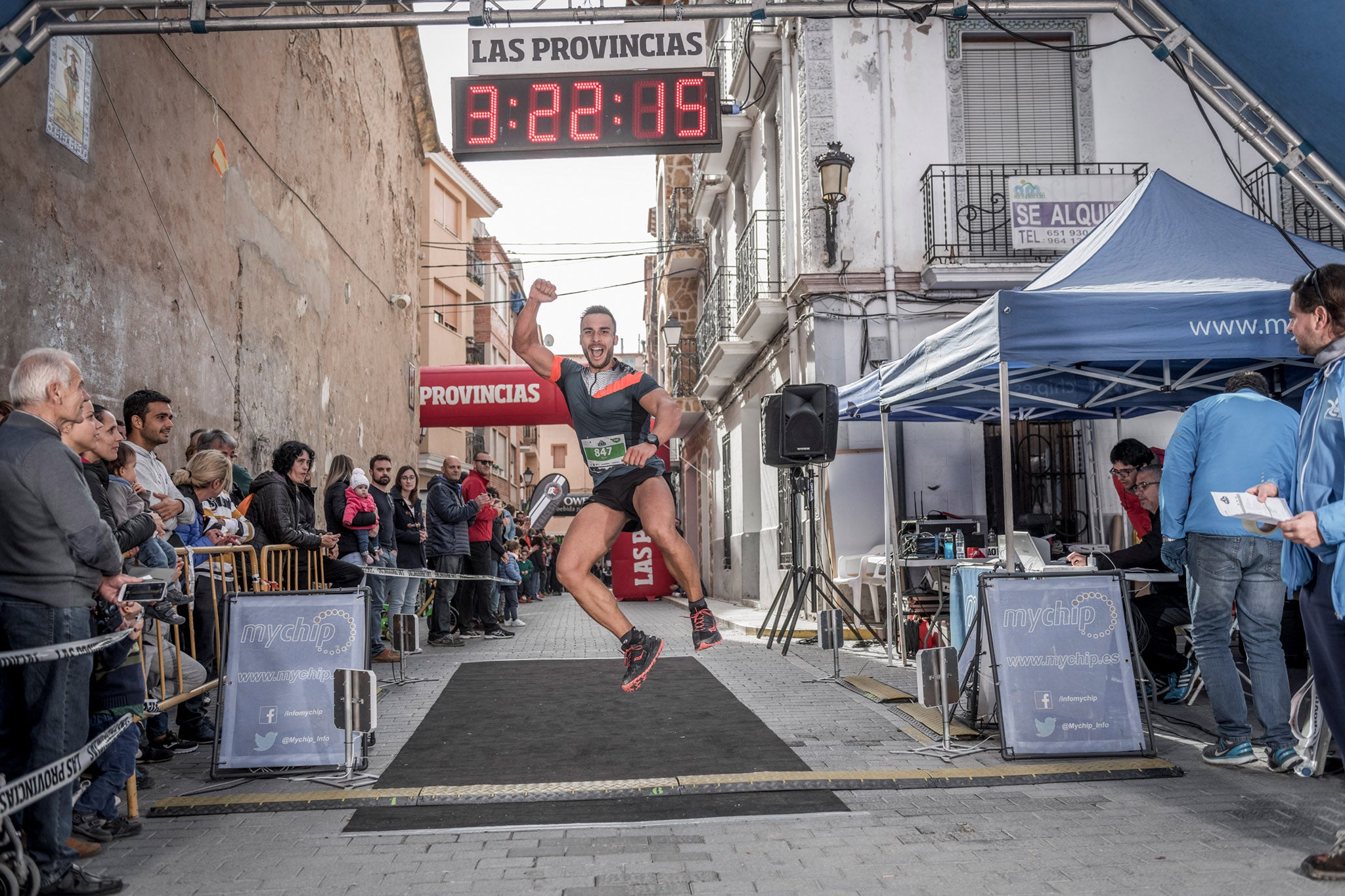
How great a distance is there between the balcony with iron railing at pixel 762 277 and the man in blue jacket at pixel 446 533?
541 centimetres

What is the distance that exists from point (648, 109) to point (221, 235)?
5.93m

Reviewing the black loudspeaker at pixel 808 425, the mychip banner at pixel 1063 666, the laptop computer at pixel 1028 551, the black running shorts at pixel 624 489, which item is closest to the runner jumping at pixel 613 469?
the black running shorts at pixel 624 489

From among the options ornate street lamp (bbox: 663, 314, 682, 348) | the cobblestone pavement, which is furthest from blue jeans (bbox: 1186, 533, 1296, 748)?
ornate street lamp (bbox: 663, 314, 682, 348)

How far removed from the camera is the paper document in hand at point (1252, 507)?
3549 millimetres

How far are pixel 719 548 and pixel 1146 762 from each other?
17.5 m

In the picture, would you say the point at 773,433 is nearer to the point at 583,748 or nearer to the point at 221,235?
the point at 583,748

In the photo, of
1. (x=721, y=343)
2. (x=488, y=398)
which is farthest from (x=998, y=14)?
(x=488, y=398)

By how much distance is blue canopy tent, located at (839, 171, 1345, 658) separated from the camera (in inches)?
259

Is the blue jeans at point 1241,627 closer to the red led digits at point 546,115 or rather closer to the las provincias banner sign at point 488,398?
the red led digits at point 546,115

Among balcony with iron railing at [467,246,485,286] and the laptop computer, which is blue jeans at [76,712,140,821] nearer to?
the laptop computer

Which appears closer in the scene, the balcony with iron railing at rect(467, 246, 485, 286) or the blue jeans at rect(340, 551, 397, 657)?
the blue jeans at rect(340, 551, 397, 657)

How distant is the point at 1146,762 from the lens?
5.36 meters

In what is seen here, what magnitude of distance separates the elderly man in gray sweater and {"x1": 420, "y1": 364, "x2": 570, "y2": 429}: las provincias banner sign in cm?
1668

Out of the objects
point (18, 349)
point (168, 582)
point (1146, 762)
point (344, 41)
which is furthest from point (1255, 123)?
point (344, 41)
